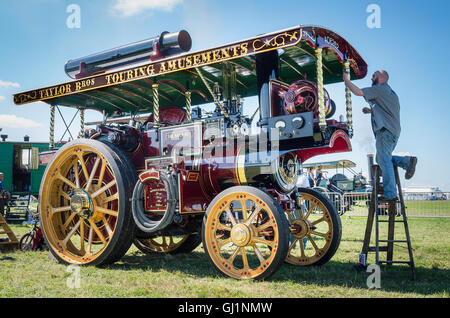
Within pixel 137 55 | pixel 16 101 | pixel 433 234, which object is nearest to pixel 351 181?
pixel 433 234

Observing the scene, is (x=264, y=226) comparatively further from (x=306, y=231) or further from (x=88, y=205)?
(x=88, y=205)

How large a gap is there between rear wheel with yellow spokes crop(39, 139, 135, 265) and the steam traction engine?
0.5 inches

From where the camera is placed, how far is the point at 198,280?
4109 mm

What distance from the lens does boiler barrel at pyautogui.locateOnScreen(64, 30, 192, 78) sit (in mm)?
5988

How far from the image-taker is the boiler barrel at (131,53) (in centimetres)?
599

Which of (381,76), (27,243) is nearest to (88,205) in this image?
(27,243)

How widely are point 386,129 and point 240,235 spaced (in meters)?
1.91

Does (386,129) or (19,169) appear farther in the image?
(19,169)

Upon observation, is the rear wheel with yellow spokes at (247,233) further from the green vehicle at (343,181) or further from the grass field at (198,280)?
the green vehicle at (343,181)

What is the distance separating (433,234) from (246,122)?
5597 mm

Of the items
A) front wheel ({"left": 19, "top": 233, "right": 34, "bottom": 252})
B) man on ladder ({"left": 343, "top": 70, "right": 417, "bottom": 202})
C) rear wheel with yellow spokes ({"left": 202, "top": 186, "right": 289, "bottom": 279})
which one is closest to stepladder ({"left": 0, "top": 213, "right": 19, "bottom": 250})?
front wheel ({"left": 19, "top": 233, "right": 34, "bottom": 252})

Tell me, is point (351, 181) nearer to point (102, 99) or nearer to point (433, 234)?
point (433, 234)
